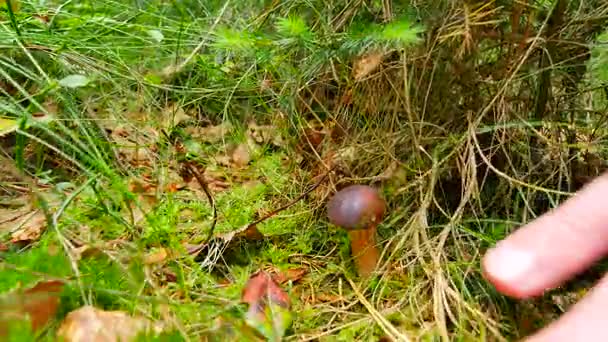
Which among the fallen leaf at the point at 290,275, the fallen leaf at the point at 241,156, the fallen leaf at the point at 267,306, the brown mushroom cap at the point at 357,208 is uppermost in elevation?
the brown mushroom cap at the point at 357,208

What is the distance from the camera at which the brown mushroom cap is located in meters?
1.54

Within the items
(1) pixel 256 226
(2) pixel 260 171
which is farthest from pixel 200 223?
(2) pixel 260 171

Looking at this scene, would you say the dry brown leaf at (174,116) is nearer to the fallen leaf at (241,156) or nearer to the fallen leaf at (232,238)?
the fallen leaf at (241,156)

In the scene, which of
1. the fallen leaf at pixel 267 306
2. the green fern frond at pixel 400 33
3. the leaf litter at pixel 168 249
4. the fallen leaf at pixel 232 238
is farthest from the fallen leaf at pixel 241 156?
the green fern frond at pixel 400 33

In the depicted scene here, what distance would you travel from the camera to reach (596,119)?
1.76 m

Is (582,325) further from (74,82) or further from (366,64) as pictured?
(74,82)

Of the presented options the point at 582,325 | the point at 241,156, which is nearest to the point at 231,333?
the point at 582,325

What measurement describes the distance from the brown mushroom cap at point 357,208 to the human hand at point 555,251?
346 millimetres

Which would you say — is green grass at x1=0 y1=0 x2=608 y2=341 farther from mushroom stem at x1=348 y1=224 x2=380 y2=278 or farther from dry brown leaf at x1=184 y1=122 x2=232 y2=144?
dry brown leaf at x1=184 y1=122 x2=232 y2=144

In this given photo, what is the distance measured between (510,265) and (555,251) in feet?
0.34

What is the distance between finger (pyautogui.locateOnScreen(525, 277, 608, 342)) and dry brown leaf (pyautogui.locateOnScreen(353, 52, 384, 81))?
781mm

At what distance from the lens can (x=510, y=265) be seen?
124 centimetres

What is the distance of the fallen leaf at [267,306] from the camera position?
133 cm

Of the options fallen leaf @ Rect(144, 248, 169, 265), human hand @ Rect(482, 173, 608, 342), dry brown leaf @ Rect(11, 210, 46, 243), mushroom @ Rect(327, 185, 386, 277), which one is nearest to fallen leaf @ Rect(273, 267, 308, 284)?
mushroom @ Rect(327, 185, 386, 277)
